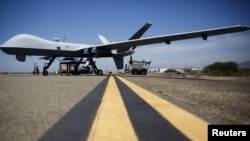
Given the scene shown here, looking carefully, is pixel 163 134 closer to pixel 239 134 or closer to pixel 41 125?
pixel 239 134

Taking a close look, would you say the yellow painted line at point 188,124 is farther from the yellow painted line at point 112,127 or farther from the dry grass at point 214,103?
the yellow painted line at point 112,127

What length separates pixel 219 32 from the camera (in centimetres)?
2322

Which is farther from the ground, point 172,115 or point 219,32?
point 219,32

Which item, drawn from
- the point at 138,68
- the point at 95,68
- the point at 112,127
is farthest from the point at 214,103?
the point at 138,68

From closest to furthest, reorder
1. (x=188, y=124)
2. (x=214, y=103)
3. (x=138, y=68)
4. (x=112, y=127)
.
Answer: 1. (x=112, y=127)
2. (x=188, y=124)
3. (x=214, y=103)
4. (x=138, y=68)

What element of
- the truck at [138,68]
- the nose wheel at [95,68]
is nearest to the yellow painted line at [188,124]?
the nose wheel at [95,68]

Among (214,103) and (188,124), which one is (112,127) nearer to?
(188,124)

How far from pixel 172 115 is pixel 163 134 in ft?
4.09

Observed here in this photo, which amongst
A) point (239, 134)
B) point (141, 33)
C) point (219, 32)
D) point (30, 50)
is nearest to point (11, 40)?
point (30, 50)

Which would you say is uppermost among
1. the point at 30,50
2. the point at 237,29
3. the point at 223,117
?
the point at 237,29

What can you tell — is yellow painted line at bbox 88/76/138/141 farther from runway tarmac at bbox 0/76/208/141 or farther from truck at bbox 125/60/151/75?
truck at bbox 125/60/151/75

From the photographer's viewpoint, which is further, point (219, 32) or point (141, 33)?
point (141, 33)

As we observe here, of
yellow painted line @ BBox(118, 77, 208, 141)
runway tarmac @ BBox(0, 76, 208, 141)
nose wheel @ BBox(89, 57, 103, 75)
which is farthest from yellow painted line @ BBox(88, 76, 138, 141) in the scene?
nose wheel @ BBox(89, 57, 103, 75)

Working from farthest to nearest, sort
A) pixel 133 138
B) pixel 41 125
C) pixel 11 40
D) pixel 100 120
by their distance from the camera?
pixel 11 40 → pixel 100 120 → pixel 41 125 → pixel 133 138
